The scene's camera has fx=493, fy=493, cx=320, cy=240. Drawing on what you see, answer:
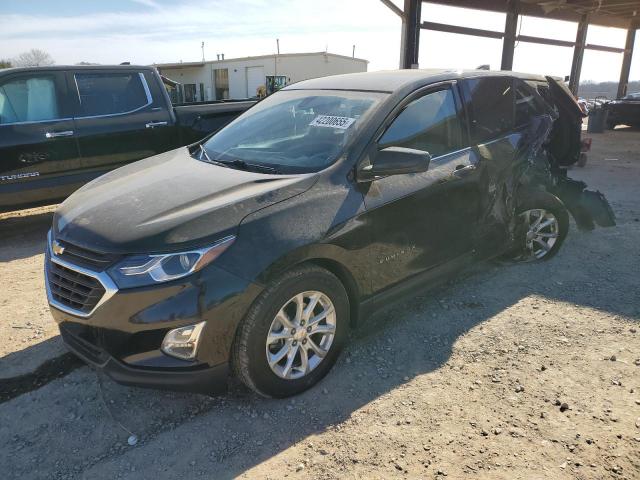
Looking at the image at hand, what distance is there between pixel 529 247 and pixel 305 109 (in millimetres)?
2584

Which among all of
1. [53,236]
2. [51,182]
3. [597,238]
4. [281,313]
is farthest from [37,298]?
[597,238]

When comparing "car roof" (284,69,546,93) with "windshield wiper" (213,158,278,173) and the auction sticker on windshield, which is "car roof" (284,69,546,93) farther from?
"windshield wiper" (213,158,278,173)

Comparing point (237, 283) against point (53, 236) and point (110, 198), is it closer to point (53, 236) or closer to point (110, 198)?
point (110, 198)

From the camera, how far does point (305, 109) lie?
362 centimetres

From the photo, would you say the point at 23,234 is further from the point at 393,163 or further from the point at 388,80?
the point at 393,163

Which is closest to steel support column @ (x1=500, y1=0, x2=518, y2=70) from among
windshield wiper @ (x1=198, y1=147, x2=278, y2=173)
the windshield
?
the windshield

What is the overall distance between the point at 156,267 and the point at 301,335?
884 millimetres

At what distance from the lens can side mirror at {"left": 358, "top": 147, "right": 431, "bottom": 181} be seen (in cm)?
293

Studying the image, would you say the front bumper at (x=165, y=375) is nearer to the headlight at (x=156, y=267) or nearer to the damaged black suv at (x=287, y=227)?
the damaged black suv at (x=287, y=227)

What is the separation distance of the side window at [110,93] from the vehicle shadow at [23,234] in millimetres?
1560

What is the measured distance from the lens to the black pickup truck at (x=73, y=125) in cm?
539

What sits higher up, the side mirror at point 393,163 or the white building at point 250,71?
the white building at point 250,71

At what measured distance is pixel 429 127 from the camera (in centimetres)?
349

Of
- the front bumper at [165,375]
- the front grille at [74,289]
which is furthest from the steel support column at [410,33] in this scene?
the front bumper at [165,375]
